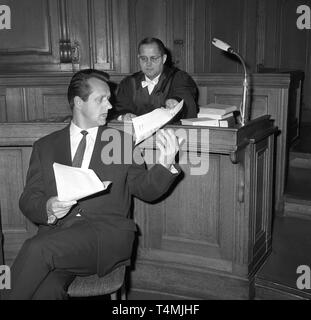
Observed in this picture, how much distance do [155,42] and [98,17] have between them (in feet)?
7.89

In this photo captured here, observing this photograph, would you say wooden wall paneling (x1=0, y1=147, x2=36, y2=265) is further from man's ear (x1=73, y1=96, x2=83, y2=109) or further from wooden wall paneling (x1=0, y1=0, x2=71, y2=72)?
wooden wall paneling (x1=0, y1=0, x2=71, y2=72)

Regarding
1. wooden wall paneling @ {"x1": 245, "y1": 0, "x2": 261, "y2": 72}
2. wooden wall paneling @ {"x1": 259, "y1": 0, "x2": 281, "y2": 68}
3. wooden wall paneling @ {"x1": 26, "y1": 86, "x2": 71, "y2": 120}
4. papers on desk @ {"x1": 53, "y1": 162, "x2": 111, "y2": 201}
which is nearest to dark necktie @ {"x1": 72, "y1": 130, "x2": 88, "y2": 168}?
papers on desk @ {"x1": 53, "y1": 162, "x2": 111, "y2": 201}

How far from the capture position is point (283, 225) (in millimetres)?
3680

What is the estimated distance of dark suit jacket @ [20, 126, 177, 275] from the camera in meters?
2.16

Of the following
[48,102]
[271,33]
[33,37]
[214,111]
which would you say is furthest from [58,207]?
[271,33]

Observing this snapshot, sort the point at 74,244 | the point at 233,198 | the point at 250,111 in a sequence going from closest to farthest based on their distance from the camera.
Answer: the point at 74,244 → the point at 233,198 → the point at 250,111

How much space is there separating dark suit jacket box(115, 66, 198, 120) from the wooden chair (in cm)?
157

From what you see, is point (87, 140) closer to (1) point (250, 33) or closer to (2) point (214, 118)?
(2) point (214, 118)

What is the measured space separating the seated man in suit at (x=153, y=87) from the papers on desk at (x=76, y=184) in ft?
4.75

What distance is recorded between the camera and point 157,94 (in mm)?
3527

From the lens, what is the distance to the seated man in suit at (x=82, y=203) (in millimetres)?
2012

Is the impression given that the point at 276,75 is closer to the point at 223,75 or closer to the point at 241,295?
the point at 223,75

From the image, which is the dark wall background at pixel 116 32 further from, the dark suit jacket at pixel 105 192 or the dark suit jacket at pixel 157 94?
the dark suit jacket at pixel 105 192
